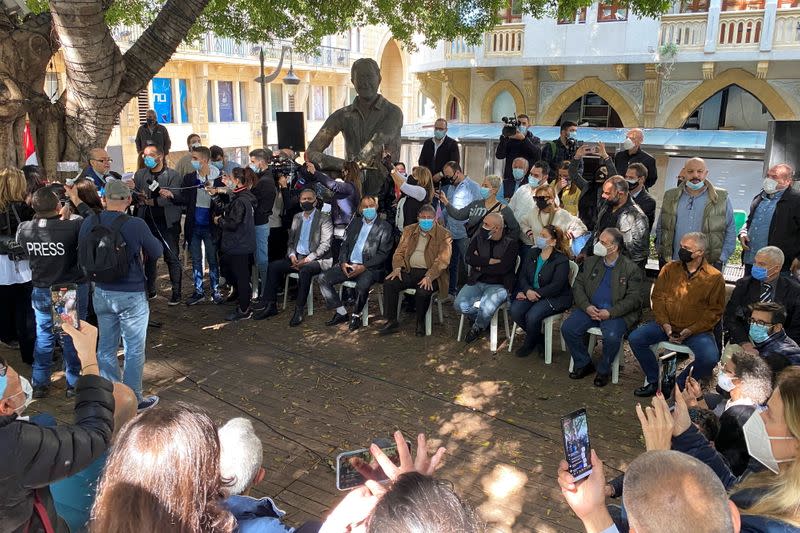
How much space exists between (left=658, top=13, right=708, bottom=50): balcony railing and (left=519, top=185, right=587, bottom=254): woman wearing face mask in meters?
11.5

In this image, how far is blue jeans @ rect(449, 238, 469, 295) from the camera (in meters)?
8.15

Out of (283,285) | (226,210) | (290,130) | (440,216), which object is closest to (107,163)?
(226,210)

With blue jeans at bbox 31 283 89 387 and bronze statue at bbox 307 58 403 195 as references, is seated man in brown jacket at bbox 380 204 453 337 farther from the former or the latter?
blue jeans at bbox 31 283 89 387

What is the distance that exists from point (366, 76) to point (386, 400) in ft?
14.9

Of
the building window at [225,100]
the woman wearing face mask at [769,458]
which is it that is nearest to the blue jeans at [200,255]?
the woman wearing face mask at [769,458]

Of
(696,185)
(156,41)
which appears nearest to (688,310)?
(696,185)

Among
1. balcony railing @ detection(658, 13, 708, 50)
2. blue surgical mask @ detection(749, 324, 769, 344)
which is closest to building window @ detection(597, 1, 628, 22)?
balcony railing @ detection(658, 13, 708, 50)

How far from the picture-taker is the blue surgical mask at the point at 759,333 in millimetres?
4867

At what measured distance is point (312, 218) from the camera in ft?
25.9

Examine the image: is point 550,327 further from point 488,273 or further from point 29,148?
point 29,148

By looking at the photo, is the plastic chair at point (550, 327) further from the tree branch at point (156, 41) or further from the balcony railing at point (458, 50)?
the balcony railing at point (458, 50)

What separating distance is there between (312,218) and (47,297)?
3.22 metres

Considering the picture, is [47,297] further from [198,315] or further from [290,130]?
[290,130]

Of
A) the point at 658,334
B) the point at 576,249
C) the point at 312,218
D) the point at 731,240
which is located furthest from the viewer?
the point at 312,218
